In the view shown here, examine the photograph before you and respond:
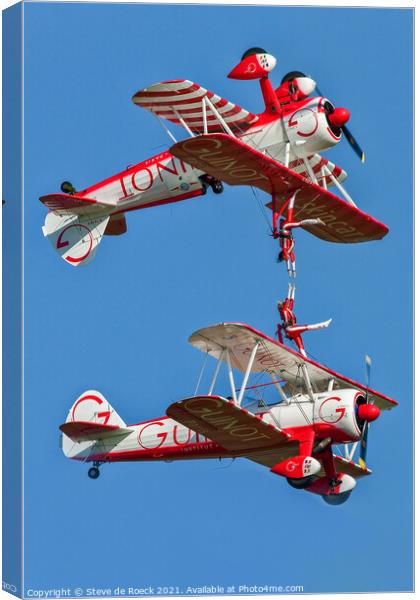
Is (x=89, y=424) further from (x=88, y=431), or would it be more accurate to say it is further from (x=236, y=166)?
(x=236, y=166)

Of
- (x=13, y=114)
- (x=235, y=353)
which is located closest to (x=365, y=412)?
(x=235, y=353)

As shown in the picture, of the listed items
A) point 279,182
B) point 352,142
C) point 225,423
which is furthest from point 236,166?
point 225,423

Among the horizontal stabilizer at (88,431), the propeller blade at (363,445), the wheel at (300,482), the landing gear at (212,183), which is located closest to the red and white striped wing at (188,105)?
the landing gear at (212,183)

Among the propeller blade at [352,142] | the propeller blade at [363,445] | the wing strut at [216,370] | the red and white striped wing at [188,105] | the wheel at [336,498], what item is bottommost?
the wheel at [336,498]

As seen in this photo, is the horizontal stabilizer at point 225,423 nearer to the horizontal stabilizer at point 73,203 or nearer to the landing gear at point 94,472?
the landing gear at point 94,472

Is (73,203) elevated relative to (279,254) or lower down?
elevated

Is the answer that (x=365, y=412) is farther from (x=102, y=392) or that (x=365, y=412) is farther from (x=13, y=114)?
(x=13, y=114)

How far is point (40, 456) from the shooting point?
109 ft

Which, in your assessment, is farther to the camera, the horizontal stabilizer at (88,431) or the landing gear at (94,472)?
the landing gear at (94,472)

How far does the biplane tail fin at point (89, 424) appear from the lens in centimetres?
3419

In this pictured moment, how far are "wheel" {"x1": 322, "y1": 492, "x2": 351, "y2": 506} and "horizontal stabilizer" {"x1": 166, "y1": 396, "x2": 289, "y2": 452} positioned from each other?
6.10 ft

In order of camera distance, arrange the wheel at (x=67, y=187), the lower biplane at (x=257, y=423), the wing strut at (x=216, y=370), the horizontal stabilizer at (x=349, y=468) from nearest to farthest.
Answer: the lower biplane at (x=257, y=423)
the wing strut at (x=216, y=370)
the horizontal stabilizer at (x=349, y=468)
the wheel at (x=67, y=187)

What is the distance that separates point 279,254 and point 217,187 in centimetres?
153

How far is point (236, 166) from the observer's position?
108 ft
